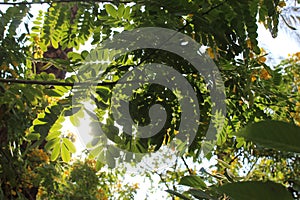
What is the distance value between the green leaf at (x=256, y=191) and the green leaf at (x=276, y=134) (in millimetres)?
19

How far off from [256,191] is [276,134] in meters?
0.03

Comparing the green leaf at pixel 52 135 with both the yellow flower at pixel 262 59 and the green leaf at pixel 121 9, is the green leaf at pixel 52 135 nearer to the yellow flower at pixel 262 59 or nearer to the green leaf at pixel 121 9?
the green leaf at pixel 121 9

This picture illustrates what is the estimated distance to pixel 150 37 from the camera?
1.31 meters

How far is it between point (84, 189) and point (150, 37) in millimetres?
2733

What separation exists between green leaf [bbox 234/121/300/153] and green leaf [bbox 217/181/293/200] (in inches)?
0.8

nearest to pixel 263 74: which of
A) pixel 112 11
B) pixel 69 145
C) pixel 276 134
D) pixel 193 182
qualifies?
pixel 112 11

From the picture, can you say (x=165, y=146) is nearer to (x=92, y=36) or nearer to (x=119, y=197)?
(x=92, y=36)

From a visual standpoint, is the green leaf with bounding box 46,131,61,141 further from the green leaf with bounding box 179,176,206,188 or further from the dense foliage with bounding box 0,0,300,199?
the green leaf with bounding box 179,176,206,188

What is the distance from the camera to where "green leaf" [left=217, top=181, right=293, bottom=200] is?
206 millimetres

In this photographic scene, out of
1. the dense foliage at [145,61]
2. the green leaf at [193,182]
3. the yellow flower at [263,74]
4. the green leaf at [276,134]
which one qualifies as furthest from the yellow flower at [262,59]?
the green leaf at [276,134]

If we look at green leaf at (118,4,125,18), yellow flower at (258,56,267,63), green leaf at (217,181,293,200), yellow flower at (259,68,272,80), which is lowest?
green leaf at (217,181,293,200)

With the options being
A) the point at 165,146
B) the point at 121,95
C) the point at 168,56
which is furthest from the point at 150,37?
the point at 165,146

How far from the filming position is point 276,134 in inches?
8.2

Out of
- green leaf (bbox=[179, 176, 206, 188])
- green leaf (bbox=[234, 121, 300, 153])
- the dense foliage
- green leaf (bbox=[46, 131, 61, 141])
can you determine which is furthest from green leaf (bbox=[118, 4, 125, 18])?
green leaf (bbox=[234, 121, 300, 153])
